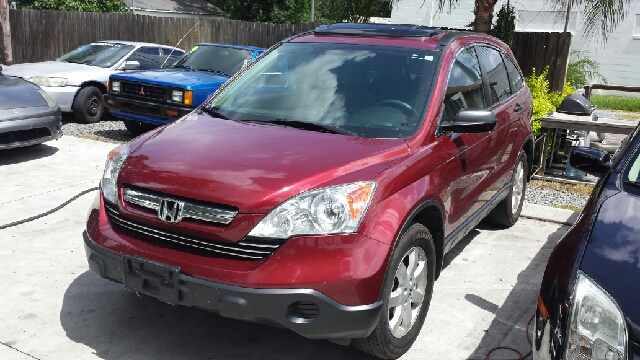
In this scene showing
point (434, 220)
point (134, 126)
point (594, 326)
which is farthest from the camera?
point (134, 126)

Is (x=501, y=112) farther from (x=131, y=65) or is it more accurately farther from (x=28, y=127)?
(x=131, y=65)

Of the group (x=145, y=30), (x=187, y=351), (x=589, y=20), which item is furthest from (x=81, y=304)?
(x=145, y=30)

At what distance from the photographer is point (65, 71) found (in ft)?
36.8

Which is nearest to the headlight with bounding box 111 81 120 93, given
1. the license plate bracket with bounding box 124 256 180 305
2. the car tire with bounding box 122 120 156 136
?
the car tire with bounding box 122 120 156 136

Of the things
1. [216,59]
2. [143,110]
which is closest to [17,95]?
[143,110]

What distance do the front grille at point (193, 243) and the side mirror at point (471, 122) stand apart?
60.2 inches

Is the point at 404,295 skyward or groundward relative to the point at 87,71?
groundward

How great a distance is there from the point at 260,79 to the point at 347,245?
1927 mm

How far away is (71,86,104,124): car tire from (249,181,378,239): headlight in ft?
29.4

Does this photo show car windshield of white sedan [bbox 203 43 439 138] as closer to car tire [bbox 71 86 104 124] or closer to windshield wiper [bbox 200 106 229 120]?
windshield wiper [bbox 200 106 229 120]

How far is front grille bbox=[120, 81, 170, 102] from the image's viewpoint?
9658 millimetres

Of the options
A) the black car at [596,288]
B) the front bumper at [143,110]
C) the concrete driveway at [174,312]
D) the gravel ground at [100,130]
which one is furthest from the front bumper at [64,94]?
the black car at [596,288]

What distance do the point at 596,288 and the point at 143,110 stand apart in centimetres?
824

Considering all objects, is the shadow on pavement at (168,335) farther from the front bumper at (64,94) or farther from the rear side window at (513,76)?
the front bumper at (64,94)
